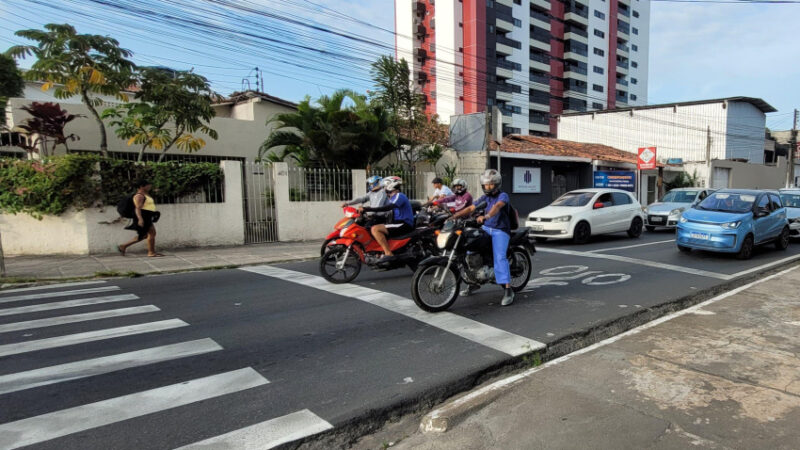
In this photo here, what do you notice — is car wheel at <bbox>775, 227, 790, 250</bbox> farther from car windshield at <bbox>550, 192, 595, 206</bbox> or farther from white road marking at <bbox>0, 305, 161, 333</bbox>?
white road marking at <bbox>0, 305, 161, 333</bbox>

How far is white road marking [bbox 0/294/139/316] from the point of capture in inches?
244

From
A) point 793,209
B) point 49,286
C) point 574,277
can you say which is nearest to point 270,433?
point 574,277

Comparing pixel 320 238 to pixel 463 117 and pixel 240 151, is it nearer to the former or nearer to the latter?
pixel 240 151

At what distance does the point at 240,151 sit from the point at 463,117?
31.3 ft

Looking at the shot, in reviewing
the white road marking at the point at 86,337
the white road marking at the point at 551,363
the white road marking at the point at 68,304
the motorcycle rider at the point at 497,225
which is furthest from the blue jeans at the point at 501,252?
the white road marking at the point at 68,304

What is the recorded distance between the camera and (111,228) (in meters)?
11.1

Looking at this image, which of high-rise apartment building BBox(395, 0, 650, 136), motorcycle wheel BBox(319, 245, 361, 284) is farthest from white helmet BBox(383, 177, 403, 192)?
high-rise apartment building BBox(395, 0, 650, 136)

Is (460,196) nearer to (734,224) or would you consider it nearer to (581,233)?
(581,233)

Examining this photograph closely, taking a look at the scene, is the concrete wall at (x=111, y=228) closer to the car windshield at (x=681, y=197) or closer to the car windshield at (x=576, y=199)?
the car windshield at (x=576, y=199)

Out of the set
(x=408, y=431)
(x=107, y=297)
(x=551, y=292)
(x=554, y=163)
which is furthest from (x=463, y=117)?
(x=408, y=431)

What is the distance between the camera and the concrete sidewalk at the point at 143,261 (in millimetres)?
9008

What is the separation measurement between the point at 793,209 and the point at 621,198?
14.9 feet

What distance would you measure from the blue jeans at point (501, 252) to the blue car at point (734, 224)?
20.8ft

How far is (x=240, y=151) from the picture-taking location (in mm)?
16703
